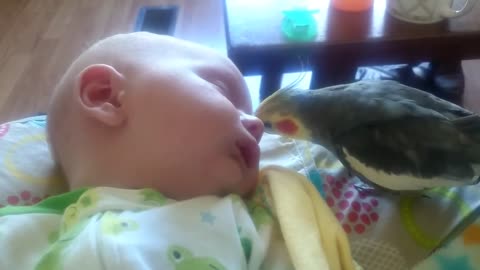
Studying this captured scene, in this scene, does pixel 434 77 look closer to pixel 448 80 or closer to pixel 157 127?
pixel 448 80

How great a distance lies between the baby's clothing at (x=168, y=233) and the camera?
0.53 metres

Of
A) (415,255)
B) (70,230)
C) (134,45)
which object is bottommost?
(415,255)

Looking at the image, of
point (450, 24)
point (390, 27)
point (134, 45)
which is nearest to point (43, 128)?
point (134, 45)

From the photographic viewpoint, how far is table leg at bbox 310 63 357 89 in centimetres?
105

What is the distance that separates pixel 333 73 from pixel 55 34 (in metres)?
1.24

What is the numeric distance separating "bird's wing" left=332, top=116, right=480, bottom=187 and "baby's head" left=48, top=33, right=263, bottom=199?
15cm

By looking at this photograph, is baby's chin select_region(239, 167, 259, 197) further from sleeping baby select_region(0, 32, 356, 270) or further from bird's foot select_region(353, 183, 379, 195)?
bird's foot select_region(353, 183, 379, 195)

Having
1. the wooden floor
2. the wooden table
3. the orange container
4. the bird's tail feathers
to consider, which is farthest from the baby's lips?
the wooden floor

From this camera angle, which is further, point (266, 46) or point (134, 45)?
point (266, 46)

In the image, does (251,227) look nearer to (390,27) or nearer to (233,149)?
(233,149)

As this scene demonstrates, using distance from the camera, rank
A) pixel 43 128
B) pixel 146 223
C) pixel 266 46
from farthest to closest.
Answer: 1. pixel 266 46
2. pixel 43 128
3. pixel 146 223

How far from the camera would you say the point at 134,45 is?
66 centimetres

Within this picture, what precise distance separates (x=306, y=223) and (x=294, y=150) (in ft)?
0.84

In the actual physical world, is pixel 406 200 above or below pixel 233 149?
below
